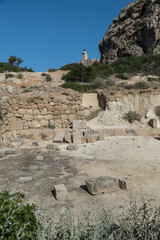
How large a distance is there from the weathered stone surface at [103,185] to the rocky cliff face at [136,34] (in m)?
27.9

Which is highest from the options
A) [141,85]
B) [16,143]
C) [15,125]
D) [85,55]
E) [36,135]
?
[85,55]

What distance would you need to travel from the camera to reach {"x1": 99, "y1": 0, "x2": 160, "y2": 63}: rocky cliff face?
30.9 metres

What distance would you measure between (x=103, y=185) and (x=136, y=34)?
34.6 metres

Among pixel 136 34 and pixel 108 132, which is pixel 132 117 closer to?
pixel 108 132

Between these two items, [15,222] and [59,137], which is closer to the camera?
[15,222]

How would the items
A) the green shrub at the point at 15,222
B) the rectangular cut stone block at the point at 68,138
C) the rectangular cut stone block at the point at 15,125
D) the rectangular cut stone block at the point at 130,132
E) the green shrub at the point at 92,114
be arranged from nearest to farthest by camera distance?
the green shrub at the point at 15,222, the rectangular cut stone block at the point at 68,138, the rectangular cut stone block at the point at 130,132, the rectangular cut stone block at the point at 15,125, the green shrub at the point at 92,114

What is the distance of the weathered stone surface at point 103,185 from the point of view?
156 inches

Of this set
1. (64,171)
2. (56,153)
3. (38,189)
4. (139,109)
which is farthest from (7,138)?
(139,109)

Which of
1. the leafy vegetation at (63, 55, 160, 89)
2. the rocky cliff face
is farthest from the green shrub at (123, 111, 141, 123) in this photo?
the rocky cliff face

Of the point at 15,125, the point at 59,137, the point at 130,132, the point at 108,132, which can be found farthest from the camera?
the point at 15,125

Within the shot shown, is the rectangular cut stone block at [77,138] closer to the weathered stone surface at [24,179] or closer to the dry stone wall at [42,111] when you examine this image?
the dry stone wall at [42,111]

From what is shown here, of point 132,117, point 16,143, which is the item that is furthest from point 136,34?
point 16,143

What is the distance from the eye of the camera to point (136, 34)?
3322cm

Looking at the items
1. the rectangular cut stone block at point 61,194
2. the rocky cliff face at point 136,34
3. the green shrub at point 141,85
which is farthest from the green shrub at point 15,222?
the rocky cliff face at point 136,34
